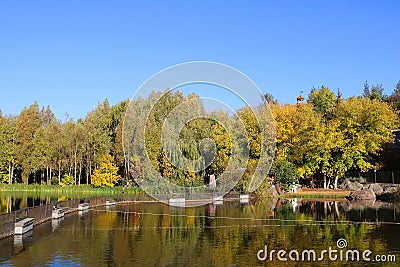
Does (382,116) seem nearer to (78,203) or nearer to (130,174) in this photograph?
(130,174)

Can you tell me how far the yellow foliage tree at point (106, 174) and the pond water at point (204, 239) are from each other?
28.6 meters

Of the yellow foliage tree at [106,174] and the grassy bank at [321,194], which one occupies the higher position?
the yellow foliage tree at [106,174]

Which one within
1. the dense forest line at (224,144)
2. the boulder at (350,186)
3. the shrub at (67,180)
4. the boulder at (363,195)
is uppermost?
the dense forest line at (224,144)

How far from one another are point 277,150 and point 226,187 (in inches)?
351

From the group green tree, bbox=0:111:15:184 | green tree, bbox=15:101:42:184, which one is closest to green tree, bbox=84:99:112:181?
green tree, bbox=15:101:42:184

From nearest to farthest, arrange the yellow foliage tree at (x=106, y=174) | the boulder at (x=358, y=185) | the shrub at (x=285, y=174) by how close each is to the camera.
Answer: the shrub at (x=285, y=174) → the boulder at (x=358, y=185) → the yellow foliage tree at (x=106, y=174)

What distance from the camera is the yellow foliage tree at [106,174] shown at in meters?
61.1

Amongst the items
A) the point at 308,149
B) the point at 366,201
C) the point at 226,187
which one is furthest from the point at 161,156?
the point at 366,201

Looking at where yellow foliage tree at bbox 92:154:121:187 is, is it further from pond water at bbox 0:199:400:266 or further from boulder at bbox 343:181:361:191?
boulder at bbox 343:181:361:191

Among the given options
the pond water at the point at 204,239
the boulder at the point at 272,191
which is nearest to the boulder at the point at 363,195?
the boulder at the point at 272,191

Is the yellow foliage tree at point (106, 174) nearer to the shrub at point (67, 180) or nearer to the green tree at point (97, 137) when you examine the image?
the green tree at point (97, 137)

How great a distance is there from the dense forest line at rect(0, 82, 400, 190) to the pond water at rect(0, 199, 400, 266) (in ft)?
64.5

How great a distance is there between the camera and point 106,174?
61.4m

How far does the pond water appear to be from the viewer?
17047 millimetres
